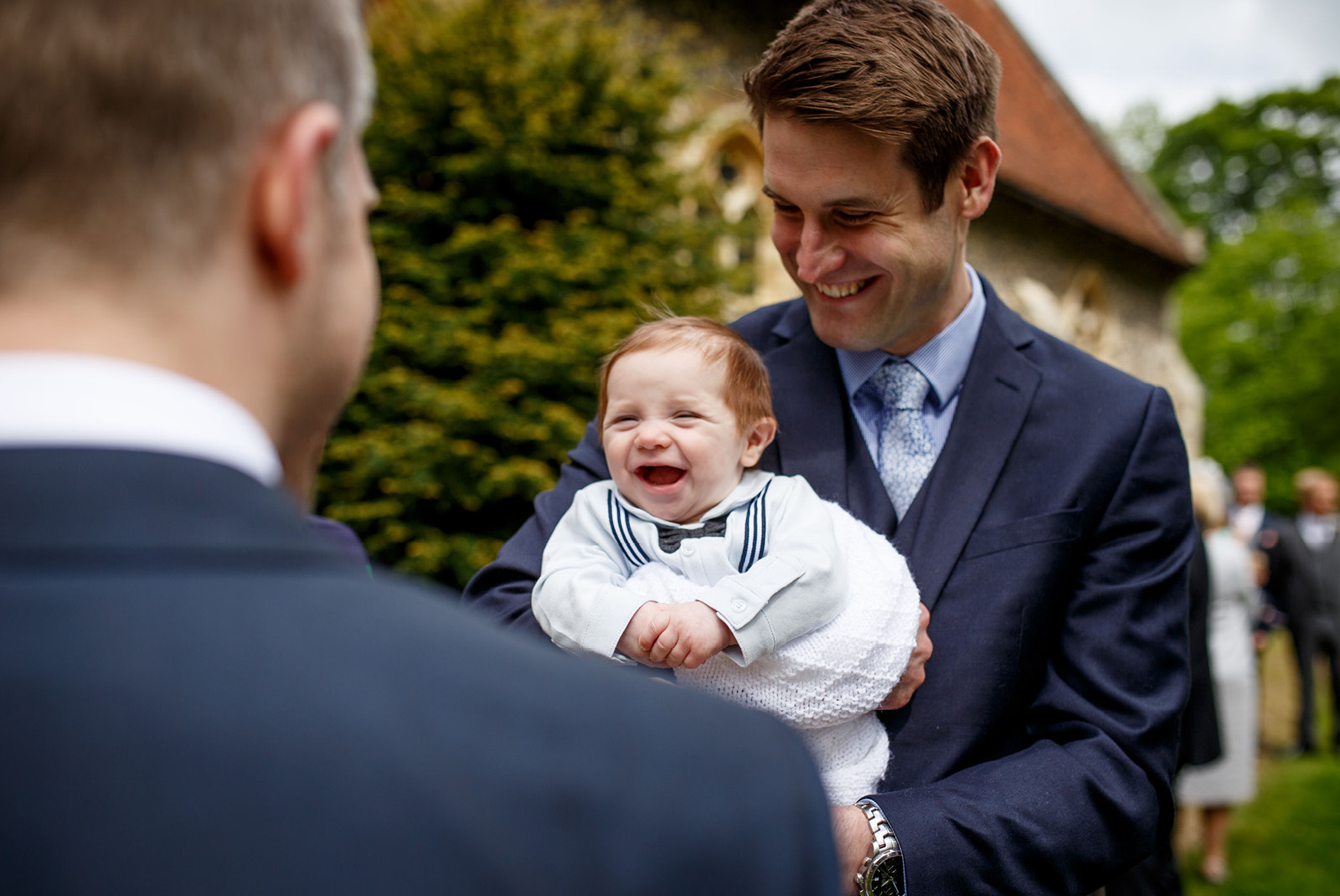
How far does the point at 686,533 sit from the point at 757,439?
1.01ft

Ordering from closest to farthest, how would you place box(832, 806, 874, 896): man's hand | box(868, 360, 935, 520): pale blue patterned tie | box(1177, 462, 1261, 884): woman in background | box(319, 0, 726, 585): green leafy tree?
box(832, 806, 874, 896): man's hand → box(868, 360, 935, 520): pale blue patterned tie → box(1177, 462, 1261, 884): woman in background → box(319, 0, 726, 585): green leafy tree

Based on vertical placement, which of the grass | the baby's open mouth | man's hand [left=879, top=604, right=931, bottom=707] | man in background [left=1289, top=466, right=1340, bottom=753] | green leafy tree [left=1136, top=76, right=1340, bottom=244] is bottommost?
the grass

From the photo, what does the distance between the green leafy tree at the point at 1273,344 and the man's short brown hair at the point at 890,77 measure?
39.6 metres

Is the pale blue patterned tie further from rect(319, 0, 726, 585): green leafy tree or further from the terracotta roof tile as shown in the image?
the terracotta roof tile

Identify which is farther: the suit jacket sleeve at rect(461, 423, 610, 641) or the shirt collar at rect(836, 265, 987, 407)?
the shirt collar at rect(836, 265, 987, 407)

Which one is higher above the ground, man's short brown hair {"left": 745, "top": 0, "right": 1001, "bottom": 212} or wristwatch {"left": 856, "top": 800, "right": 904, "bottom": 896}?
man's short brown hair {"left": 745, "top": 0, "right": 1001, "bottom": 212}

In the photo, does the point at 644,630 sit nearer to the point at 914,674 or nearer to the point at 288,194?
the point at 914,674

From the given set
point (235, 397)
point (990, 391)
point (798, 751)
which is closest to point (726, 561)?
point (990, 391)

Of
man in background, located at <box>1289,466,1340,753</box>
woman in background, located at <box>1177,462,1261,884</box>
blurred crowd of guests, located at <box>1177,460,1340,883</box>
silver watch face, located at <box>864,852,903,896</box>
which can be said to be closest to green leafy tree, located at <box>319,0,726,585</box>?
woman in background, located at <box>1177,462,1261,884</box>

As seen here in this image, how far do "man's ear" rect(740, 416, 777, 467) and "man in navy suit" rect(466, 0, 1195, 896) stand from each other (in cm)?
7

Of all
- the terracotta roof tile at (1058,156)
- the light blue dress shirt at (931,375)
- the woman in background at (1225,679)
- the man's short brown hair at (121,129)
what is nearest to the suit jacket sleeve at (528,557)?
the light blue dress shirt at (931,375)

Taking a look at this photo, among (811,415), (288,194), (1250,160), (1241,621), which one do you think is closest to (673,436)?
(811,415)

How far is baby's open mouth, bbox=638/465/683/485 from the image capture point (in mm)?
2156

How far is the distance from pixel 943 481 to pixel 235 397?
1.69m
